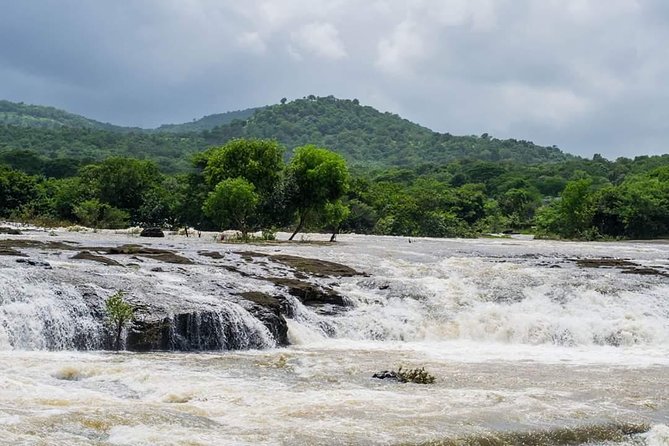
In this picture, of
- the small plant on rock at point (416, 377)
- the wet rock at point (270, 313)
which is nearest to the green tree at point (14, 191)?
the wet rock at point (270, 313)

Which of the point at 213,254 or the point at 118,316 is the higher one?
the point at 213,254

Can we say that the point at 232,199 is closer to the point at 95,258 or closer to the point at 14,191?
the point at 95,258

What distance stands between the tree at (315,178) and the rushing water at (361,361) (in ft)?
60.8

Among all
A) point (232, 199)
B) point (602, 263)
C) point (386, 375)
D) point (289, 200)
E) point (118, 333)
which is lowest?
point (386, 375)

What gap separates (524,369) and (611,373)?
1.79m

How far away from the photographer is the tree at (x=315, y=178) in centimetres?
4812

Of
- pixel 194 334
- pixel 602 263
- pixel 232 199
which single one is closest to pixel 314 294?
pixel 194 334

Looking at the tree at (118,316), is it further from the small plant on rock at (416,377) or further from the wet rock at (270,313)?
the small plant on rock at (416,377)

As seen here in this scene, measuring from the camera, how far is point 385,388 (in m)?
12.5

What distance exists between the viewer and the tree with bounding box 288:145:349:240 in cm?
4812

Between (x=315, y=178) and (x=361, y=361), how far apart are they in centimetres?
3299

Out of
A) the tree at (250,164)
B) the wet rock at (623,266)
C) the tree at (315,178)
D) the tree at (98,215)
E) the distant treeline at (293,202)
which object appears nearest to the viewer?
→ the wet rock at (623,266)

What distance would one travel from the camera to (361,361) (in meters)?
15.9

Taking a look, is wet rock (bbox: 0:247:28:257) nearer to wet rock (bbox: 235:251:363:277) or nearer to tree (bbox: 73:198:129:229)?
wet rock (bbox: 235:251:363:277)
